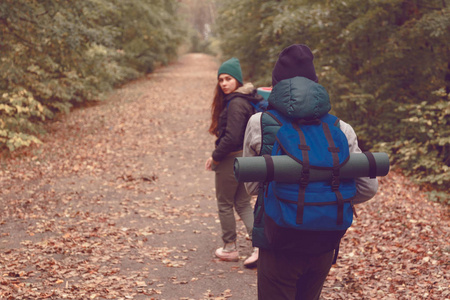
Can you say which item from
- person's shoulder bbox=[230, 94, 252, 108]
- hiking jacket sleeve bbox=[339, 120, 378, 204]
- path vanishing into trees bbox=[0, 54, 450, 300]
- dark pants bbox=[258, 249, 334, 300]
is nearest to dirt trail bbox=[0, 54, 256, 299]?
path vanishing into trees bbox=[0, 54, 450, 300]

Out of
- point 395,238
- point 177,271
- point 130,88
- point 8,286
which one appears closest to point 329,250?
point 177,271

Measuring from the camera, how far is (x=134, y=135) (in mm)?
13766

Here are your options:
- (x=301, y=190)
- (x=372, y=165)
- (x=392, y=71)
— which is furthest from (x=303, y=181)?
(x=392, y=71)

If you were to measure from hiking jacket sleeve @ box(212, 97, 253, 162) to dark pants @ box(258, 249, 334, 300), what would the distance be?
2095 mm

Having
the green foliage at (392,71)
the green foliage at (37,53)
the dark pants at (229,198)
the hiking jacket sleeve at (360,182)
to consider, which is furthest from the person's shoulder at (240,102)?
the green foliage at (37,53)

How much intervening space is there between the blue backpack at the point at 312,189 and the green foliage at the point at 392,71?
6.20 m

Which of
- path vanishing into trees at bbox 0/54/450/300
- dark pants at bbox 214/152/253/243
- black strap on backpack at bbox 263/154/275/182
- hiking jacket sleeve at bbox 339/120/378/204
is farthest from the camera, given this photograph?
dark pants at bbox 214/152/253/243

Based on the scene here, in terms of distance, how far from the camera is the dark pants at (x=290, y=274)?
2.21 m

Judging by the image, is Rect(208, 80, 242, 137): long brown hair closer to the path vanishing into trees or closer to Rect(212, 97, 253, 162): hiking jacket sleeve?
Rect(212, 97, 253, 162): hiking jacket sleeve

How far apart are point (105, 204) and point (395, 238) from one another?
4.89m

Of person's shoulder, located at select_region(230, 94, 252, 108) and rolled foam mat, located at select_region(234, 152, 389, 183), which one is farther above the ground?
Answer: person's shoulder, located at select_region(230, 94, 252, 108)

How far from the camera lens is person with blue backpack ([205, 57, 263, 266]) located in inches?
169

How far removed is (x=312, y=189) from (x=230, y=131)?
7.60 ft

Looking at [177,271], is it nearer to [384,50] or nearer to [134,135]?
[384,50]
